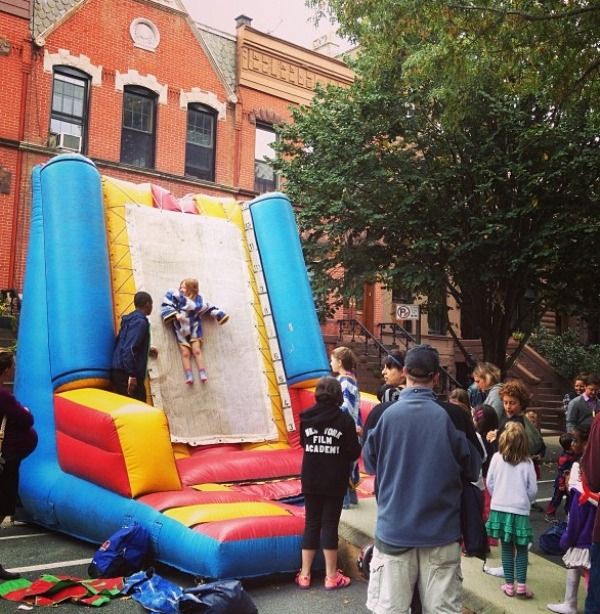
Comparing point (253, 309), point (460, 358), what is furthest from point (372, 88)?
point (460, 358)

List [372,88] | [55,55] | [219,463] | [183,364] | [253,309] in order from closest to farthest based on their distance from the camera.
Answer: [219,463] → [183,364] → [253,309] → [372,88] → [55,55]

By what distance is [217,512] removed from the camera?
4883 millimetres

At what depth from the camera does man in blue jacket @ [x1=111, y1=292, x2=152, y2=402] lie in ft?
20.9

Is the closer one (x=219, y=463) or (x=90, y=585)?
(x=90, y=585)

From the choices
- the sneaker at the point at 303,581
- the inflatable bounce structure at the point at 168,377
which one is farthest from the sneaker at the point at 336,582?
the inflatable bounce structure at the point at 168,377

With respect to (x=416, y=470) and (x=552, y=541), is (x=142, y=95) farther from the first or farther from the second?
(x=416, y=470)

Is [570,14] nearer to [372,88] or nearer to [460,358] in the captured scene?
[372,88]

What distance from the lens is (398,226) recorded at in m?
12.3

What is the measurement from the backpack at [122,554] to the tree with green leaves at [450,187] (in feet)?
23.8

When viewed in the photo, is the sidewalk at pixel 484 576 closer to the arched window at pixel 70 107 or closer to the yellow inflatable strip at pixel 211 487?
the yellow inflatable strip at pixel 211 487

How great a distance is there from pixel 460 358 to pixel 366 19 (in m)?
15.1

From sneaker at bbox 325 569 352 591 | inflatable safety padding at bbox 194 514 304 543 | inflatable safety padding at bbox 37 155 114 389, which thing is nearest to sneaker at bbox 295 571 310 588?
sneaker at bbox 325 569 352 591

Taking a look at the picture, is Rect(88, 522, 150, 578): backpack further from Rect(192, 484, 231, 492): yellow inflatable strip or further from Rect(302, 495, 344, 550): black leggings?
Rect(302, 495, 344, 550): black leggings

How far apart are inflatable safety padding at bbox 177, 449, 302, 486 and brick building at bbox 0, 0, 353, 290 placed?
11.7 metres
